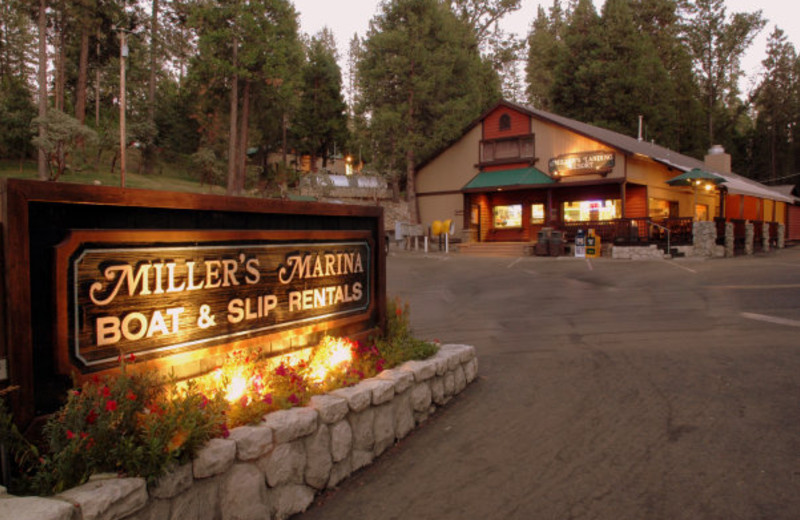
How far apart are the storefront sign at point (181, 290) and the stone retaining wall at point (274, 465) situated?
80cm

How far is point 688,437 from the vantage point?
15.1 ft

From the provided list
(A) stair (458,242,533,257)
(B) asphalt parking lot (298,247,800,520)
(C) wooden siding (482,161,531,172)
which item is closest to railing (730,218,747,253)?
(A) stair (458,242,533,257)

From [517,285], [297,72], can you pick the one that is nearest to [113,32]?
[297,72]

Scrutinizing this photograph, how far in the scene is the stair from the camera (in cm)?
2645

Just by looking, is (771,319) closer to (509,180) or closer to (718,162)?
(509,180)

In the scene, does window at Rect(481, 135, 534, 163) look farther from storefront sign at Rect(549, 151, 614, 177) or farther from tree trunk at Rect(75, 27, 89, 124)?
tree trunk at Rect(75, 27, 89, 124)

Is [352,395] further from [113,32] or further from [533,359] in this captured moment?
[113,32]

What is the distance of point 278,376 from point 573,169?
2645 centimetres

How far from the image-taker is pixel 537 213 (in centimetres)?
3134

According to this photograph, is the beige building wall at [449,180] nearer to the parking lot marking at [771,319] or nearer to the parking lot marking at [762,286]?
the parking lot marking at [762,286]

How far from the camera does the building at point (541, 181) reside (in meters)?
27.7

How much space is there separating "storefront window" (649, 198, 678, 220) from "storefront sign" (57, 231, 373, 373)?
27935mm

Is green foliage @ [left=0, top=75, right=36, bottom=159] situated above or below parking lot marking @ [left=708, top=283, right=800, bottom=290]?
above

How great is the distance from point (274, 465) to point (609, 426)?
301 cm
